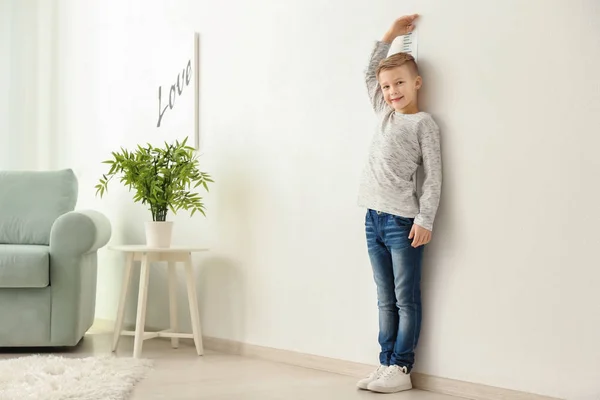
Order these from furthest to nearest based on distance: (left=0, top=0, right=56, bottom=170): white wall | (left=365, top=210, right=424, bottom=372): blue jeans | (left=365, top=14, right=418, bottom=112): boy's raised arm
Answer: (left=0, top=0, right=56, bottom=170): white wall
(left=365, top=14, right=418, bottom=112): boy's raised arm
(left=365, top=210, right=424, bottom=372): blue jeans

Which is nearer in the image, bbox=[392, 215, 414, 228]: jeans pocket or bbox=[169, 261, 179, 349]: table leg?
bbox=[392, 215, 414, 228]: jeans pocket

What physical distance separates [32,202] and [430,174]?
2079mm

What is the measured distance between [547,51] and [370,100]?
718mm

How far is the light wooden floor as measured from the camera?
8.39ft

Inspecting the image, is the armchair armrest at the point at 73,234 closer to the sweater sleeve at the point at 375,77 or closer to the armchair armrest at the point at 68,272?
the armchair armrest at the point at 68,272

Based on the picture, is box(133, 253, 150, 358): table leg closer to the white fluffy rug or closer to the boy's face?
the white fluffy rug

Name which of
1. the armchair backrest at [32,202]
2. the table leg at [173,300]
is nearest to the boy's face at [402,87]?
the table leg at [173,300]

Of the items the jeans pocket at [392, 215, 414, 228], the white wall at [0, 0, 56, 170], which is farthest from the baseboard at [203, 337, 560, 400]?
the white wall at [0, 0, 56, 170]

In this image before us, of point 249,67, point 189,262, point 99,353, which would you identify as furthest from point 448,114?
point 99,353

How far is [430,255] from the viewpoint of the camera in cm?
270

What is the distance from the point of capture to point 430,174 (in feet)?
8.61

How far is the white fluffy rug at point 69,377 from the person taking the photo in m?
2.45

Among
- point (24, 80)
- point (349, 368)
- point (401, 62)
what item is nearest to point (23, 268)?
point (349, 368)

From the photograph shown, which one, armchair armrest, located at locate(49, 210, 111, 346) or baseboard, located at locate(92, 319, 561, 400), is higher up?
armchair armrest, located at locate(49, 210, 111, 346)
